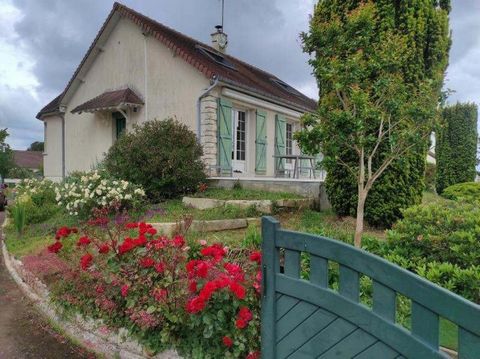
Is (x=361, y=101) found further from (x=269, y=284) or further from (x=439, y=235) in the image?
(x=269, y=284)

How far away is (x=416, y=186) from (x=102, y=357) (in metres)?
5.34

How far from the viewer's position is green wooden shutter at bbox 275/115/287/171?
13.1 meters

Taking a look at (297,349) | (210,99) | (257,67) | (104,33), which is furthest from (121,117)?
(297,349)

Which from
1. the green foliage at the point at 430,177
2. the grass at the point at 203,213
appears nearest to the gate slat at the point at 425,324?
the grass at the point at 203,213

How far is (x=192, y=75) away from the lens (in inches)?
425

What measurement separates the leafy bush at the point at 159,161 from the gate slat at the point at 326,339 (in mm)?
6972

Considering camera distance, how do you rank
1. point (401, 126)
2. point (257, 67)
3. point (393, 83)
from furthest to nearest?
1. point (257, 67)
2. point (401, 126)
3. point (393, 83)

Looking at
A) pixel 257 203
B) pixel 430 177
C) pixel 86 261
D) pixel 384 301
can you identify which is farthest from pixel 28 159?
pixel 384 301

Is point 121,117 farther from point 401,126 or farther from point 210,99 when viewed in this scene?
point 401,126

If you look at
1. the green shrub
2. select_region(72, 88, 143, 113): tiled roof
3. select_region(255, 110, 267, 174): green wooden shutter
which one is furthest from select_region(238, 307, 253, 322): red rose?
select_region(72, 88, 143, 113): tiled roof

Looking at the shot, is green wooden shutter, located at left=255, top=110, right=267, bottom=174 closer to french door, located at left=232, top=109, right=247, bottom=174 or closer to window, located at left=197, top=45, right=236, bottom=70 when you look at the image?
french door, located at left=232, top=109, right=247, bottom=174

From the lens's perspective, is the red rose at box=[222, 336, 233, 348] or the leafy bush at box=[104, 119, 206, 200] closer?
the red rose at box=[222, 336, 233, 348]

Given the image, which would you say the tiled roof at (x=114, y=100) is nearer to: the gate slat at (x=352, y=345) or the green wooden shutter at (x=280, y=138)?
the green wooden shutter at (x=280, y=138)

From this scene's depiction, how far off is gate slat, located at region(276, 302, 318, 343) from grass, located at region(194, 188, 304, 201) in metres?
5.41
